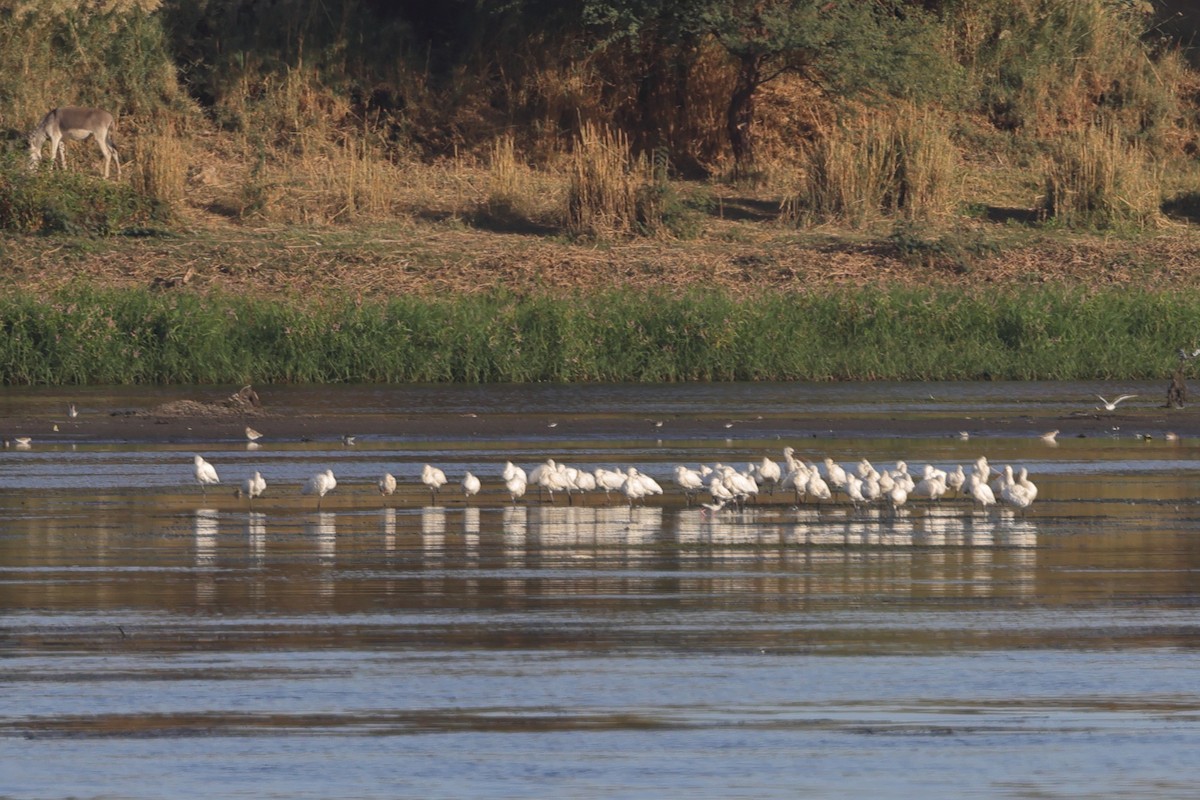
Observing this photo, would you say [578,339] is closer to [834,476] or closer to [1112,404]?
[1112,404]

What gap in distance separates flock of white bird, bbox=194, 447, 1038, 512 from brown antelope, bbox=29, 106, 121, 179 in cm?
1892

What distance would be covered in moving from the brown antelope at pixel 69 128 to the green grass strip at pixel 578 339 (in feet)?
21.8

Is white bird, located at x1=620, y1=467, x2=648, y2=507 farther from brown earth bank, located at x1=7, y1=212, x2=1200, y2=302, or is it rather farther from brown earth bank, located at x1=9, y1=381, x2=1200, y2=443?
brown earth bank, located at x1=7, y1=212, x2=1200, y2=302

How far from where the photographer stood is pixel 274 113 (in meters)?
37.8

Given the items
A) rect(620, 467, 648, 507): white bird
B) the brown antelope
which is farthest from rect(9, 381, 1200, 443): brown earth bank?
the brown antelope

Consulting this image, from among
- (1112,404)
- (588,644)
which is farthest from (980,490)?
(1112,404)

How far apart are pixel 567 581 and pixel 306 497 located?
15.7ft

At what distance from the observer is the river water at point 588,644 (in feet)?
25.6

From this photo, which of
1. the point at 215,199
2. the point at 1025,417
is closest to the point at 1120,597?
the point at 1025,417

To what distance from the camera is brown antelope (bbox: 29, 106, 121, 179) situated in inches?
1357

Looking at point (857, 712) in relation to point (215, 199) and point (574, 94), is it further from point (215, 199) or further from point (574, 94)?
point (574, 94)

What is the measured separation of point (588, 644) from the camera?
10.0 m

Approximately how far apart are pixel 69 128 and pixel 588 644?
26.4 metres

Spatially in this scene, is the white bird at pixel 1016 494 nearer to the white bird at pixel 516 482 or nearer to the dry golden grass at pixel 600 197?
the white bird at pixel 516 482
